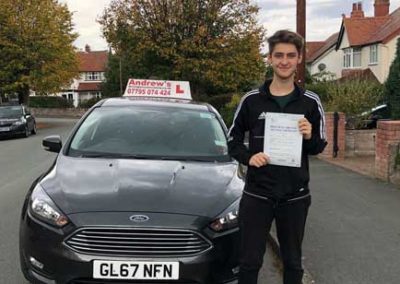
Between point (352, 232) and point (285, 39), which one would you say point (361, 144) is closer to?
point (352, 232)

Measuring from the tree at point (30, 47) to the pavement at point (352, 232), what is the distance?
28389 mm

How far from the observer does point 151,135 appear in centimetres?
555

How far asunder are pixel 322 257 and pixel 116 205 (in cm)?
229

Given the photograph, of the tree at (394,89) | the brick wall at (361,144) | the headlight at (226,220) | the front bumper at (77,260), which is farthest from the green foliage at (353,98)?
the front bumper at (77,260)

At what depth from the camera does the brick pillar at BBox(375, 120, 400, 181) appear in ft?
31.1

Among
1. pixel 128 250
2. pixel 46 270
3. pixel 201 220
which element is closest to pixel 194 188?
pixel 201 220

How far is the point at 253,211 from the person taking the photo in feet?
12.1

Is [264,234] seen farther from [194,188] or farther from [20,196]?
[20,196]

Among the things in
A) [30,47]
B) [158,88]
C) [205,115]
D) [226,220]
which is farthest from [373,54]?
[226,220]

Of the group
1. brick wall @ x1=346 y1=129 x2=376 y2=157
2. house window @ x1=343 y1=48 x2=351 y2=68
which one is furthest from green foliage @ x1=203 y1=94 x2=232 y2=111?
house window @ x1=343 y1=48 x2=351 y2=68

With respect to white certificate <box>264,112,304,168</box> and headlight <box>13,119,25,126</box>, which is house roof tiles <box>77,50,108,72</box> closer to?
headlight <box>13,119,25,126</box>

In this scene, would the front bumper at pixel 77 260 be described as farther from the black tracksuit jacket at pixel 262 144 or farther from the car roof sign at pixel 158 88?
the car roof sign at pixel 158 88

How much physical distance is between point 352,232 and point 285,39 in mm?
3379

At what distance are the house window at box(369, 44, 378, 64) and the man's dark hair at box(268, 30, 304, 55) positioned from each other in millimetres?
40422
